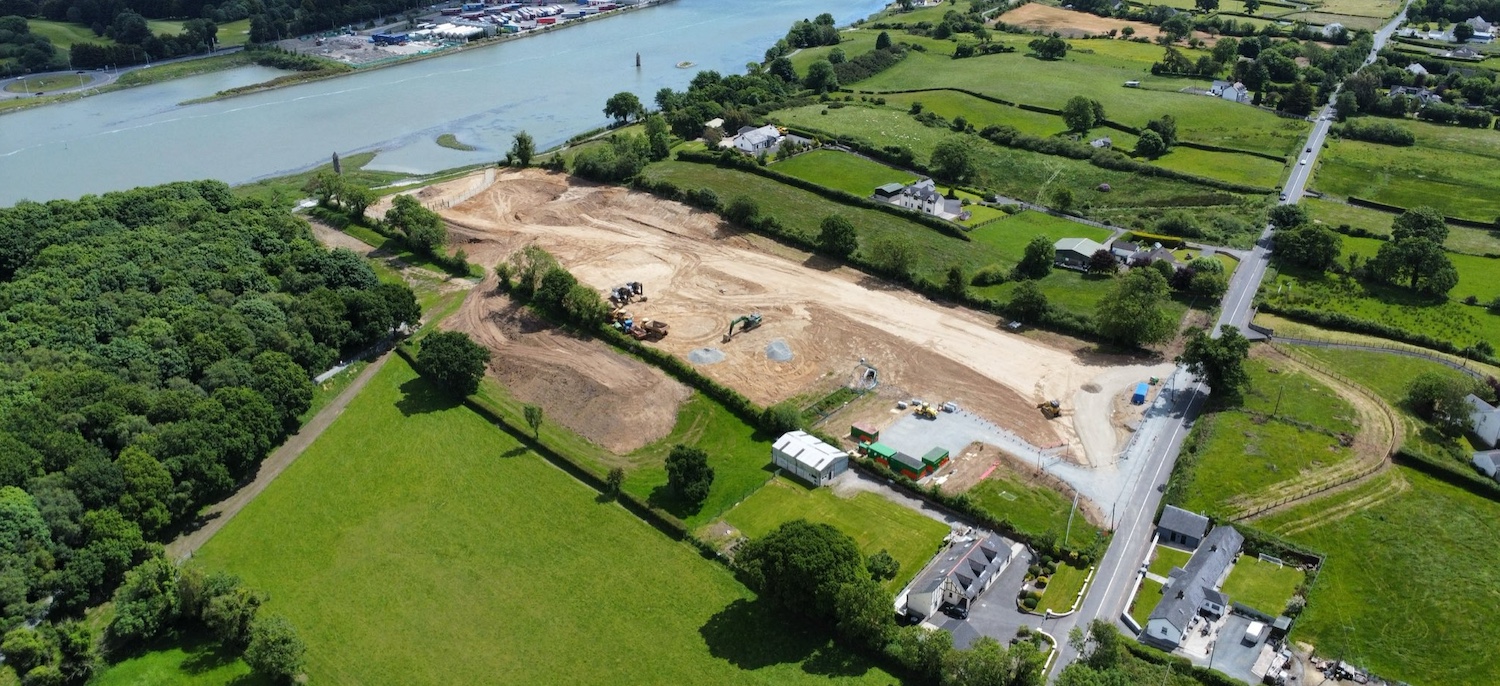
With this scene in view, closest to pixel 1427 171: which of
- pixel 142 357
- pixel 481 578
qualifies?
pixel 481 578

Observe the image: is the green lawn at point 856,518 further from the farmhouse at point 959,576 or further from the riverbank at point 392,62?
the riverbank at point 392,62

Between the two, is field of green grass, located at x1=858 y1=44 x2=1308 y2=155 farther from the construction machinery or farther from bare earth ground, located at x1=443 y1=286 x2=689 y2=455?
bare earth ground, located at x1=443 y1=286 x2=689 y2=455

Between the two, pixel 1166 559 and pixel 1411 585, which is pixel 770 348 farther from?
pixel 1411 585

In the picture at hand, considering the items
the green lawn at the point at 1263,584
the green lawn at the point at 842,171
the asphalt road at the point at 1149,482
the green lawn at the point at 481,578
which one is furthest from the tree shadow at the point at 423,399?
the green lawn at the point at 1263,584

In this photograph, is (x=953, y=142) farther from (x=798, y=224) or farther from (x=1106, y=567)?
(x=1106, y=567)

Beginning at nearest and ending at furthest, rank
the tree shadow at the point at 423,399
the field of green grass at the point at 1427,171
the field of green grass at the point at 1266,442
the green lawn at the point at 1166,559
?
the green lawn at the point at 1166,559
the field of green grass at the point at 1266,442
the tree shadow at the point at 423,399
the field of green grass at the point at 1427,171

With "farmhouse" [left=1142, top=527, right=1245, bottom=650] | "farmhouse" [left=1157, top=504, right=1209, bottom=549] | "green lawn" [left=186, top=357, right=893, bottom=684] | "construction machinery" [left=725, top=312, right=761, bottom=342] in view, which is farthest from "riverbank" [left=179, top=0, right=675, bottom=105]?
"farmhouse" [left=1142, top=527, right=1245, bottom=650]

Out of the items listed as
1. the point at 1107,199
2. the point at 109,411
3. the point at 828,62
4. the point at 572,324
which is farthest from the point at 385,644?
the point at 828,62
